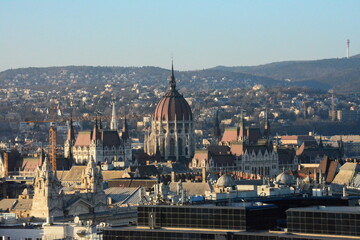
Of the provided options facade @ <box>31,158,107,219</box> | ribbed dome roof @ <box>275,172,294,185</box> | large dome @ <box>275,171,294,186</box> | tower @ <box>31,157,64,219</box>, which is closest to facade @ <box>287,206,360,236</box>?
facade @ <box>31,158,107,219</box>

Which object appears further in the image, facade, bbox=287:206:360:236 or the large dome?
the large dome

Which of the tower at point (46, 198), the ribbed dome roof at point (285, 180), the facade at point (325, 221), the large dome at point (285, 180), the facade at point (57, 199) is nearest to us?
the facade at point (325, 221)

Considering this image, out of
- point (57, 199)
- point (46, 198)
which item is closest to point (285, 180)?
point (57, 199)

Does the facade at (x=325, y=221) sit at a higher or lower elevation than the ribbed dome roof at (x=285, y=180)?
lower

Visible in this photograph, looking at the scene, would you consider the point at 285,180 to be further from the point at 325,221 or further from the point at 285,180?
the point at 325,221

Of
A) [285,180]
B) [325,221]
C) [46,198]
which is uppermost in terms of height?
[285,180]

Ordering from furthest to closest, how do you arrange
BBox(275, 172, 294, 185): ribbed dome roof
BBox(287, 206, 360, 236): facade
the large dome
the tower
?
BBox(275, 172, 294, 185): ribbed dome roof, the large dome, the tower, BBox(287, 206, 360, 236): facade

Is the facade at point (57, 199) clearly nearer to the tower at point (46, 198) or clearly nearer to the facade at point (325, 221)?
the tower at point (46, 198)

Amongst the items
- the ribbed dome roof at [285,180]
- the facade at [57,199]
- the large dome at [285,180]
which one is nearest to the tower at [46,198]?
the facade at [57,199]

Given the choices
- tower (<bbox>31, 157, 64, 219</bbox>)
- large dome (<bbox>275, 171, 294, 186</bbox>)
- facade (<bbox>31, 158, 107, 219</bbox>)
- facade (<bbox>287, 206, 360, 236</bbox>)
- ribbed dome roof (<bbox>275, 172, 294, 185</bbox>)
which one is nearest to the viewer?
facade (<bbox>287, 206, 360, 236</bbox>)

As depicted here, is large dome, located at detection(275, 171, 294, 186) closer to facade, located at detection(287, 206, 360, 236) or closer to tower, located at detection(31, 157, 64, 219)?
tower, located at detection(31, 157, 64, 219)

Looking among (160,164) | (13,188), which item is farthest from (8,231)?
(160,164)
